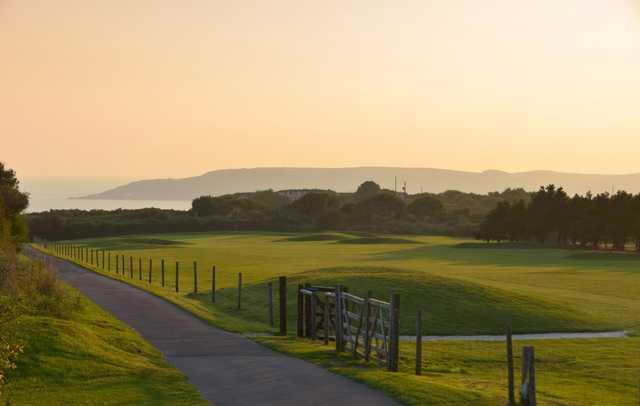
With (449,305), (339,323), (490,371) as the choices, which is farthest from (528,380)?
(449,305)

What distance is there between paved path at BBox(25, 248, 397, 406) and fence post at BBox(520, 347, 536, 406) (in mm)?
2445

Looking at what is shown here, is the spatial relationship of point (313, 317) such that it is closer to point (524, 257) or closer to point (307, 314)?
point (307, 314)

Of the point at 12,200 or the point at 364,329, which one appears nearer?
the point at 364,329

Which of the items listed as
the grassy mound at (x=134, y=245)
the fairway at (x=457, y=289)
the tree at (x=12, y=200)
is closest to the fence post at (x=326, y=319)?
the fairway at (x=457, y=289)

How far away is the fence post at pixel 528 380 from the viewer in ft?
53.7

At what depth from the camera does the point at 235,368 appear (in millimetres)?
21609

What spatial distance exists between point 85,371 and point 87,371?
0.14ft

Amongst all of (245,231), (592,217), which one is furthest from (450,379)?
(245,231)

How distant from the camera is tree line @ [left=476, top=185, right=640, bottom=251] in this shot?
10925 centimetres

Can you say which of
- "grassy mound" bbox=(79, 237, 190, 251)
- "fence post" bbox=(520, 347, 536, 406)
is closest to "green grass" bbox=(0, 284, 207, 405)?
"fence post" bbox=(520, 347, 536, 406)

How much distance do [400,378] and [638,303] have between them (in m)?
28.4

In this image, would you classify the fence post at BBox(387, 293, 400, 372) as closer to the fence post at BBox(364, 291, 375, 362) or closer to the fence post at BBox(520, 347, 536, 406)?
the fence post at BBox(364, 291, 375, 362)

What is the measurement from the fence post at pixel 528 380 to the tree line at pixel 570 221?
315 feet

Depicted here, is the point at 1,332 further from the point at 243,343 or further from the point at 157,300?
the point at 157,300
